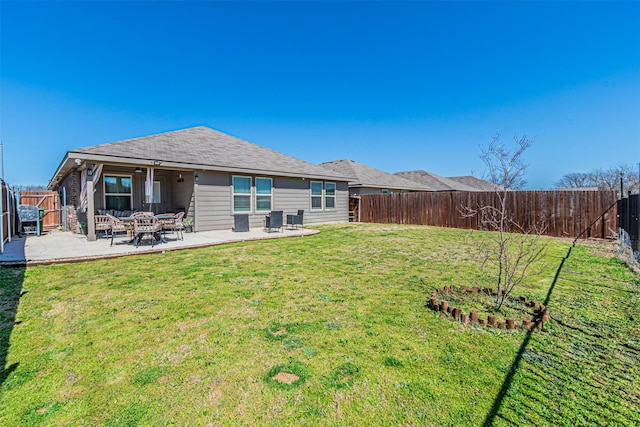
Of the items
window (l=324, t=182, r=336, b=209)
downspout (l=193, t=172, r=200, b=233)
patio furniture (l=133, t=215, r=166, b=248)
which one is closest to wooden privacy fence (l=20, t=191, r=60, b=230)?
downspout (l=193, t=172, r=200, b=233)

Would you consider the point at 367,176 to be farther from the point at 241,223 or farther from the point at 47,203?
the point at 47,203

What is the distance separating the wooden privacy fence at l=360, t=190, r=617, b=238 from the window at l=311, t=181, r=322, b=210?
3.88 meters

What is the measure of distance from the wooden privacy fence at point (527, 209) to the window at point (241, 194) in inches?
322

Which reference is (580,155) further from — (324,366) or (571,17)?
(324,366)

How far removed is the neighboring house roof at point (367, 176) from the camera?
20.6 meters

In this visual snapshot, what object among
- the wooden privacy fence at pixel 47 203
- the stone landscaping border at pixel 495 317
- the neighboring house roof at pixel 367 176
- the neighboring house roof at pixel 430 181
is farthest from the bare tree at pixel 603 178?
the wooden privacy fence at pixel 47 203

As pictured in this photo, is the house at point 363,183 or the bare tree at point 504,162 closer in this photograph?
the bare tree at point 504,162

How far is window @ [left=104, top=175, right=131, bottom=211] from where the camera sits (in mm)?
10438

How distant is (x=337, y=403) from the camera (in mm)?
1918

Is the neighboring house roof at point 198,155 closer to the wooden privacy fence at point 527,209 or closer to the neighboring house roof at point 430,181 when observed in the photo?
the wooden privacy fence at point 527,209

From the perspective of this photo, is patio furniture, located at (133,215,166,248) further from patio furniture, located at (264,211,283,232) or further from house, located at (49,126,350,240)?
patio furniture, located at (264,211,283,232)

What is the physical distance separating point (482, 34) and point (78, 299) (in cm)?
1698

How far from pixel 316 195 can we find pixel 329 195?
1079mm

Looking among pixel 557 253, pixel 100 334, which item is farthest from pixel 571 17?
pixel 100 334
